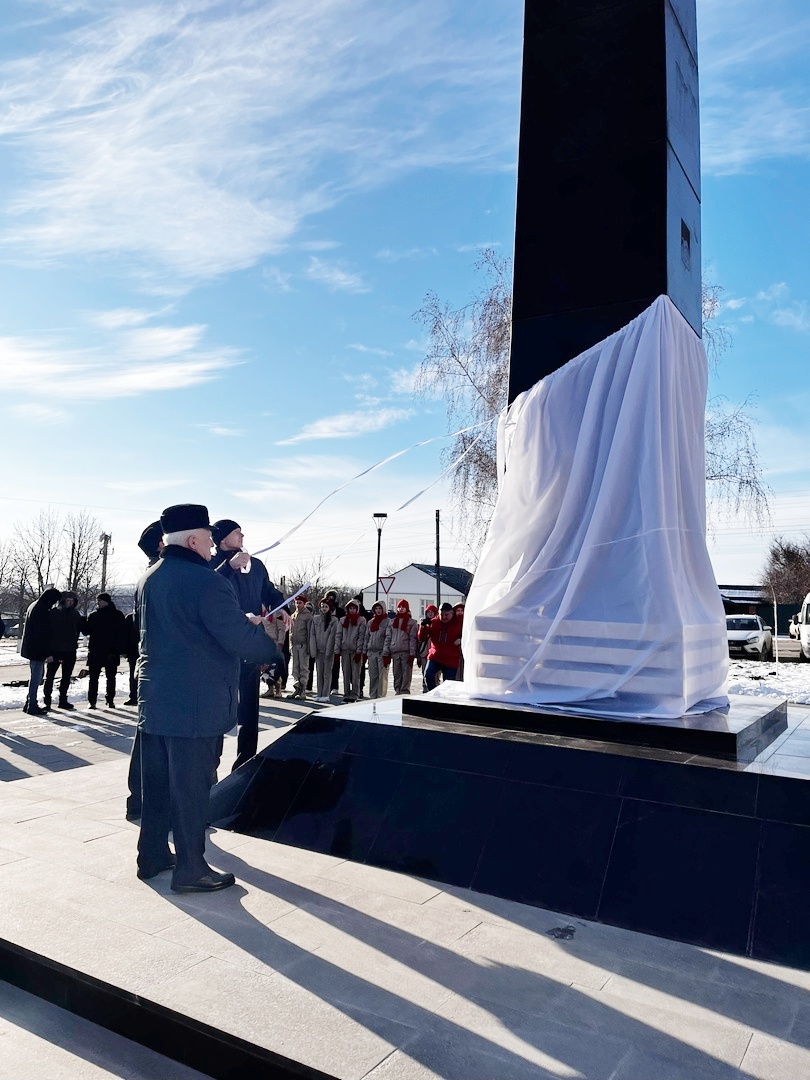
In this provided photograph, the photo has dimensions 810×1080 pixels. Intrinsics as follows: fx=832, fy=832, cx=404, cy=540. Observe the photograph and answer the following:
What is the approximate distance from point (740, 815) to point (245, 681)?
343 centimetres

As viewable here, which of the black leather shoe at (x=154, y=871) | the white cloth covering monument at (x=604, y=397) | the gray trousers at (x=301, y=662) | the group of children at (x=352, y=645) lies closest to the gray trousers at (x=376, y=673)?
the group of children at (x=352, y=645)

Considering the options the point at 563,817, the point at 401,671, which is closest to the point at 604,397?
the point at 563,817

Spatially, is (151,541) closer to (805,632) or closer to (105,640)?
(105,640)

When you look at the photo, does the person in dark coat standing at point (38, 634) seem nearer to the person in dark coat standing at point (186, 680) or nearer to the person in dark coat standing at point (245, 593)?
the person in dark coat standing at point (245, 593)

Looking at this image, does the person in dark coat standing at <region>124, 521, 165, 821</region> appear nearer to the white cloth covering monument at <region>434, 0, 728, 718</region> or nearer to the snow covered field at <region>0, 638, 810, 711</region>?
the white cloth covering monument at <region>434, 0, 728, 718</region>

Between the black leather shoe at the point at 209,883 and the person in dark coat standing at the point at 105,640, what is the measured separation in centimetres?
797

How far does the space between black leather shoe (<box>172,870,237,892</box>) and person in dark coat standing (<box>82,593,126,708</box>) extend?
26.2 feet

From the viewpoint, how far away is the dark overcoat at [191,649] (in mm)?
3877

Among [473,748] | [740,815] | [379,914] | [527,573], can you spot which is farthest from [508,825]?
[527,573]

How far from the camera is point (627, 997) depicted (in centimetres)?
286

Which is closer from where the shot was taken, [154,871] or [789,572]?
[154,871]

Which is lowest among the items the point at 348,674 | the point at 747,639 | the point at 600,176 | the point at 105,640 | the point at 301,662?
the point at 348,674

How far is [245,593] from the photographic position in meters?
6.07

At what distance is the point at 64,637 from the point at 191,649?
7.57 metres
